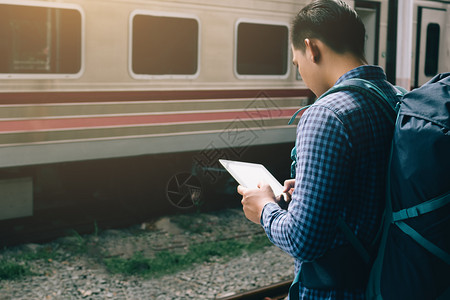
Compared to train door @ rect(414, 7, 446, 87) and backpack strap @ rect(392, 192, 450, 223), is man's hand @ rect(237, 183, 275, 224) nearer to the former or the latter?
backpack strap @ rect(392, 192, 450, 223)

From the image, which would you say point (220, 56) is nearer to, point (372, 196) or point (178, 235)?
point (178, 235)

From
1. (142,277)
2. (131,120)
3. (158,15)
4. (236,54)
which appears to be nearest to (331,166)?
(142,277)

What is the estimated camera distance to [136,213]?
6422mm

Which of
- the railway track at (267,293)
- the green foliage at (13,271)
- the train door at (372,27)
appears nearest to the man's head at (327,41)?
the railway track at (267,293)

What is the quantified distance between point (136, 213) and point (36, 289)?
221 centimetres

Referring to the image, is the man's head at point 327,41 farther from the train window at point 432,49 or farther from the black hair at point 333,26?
the train window at point 432,49

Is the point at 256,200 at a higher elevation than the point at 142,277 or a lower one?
higher

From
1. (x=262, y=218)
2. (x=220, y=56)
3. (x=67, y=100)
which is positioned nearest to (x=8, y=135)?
(x=67, y=100)

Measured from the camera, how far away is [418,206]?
4.33 ft

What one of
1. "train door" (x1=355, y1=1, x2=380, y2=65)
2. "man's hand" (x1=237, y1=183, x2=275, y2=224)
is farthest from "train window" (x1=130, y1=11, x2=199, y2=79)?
"man's hand" (x1=237, y1=183, x2=275, y2=224)

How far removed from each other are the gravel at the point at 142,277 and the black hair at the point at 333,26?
299 centimetres

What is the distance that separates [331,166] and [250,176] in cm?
50

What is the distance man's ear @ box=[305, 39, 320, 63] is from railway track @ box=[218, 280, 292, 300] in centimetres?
273

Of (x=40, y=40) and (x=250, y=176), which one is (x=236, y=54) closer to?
(x=40, y=40)
